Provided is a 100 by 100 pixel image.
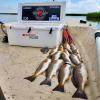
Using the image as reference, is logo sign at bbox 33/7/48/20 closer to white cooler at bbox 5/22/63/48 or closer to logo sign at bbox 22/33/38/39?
white cooler at bbox 5/22/63/48

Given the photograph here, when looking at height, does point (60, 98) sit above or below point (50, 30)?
below

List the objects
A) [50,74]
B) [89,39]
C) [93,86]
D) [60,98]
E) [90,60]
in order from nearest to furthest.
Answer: [60,98], [93,86], [50,74], [90,60], [89,39]

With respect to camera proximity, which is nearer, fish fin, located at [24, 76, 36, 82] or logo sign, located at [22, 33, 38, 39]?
fish fin, located at [24, 76, 36, 82]

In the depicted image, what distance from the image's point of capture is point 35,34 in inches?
194

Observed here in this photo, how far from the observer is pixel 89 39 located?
17.7 ft

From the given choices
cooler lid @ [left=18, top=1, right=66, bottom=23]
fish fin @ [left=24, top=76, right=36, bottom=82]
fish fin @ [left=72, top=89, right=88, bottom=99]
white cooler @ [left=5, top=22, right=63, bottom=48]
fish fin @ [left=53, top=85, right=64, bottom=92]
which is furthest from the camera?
cooler lid @ [left=18, top=1, right=66, bottom=23]

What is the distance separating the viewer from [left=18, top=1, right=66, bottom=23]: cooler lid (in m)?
5.05

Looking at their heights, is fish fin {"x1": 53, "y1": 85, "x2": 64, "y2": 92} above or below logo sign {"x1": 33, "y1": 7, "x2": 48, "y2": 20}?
below

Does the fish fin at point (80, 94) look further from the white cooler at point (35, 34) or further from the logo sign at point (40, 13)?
the logo sign at point (40, 13)

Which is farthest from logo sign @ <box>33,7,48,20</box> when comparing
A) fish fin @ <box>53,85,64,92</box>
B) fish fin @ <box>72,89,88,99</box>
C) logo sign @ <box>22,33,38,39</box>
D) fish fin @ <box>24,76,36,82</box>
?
fish fin @ <box>72,89,88,99</box>

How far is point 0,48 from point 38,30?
0.70 metres

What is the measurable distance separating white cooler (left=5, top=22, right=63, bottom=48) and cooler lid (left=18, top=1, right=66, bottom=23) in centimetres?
15

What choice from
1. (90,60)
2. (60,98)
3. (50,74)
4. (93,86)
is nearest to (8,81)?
(50,74)

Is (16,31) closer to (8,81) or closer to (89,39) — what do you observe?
(89,39)
